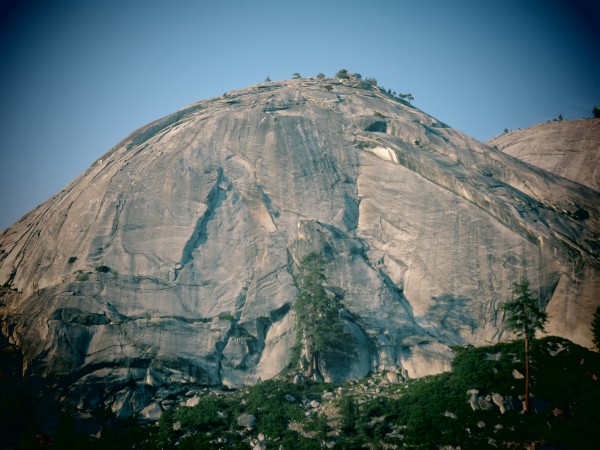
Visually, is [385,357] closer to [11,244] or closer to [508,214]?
[508,214]

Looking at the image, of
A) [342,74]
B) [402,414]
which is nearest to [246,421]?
[402,414]

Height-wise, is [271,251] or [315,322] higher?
[271,251]

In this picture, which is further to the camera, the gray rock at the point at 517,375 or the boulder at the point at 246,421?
the gray rock at the point at 517,375

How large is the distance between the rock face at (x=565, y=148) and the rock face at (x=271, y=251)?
636 inches

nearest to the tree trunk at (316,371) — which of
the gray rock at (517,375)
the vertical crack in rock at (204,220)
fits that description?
the gray rock at (517,375)

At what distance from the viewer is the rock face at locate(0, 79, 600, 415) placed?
41719mm

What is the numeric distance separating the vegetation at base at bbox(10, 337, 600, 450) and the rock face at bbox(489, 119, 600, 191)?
42.1 meters

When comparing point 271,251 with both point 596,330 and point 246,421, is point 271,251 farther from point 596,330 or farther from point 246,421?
point 596,330

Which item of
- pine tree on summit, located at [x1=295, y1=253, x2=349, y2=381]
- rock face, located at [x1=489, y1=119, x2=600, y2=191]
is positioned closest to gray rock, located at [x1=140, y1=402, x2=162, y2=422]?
pine tree on summit, located at [x1=295, y1=253, x2=349, y2=381]

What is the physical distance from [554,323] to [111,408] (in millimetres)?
40328

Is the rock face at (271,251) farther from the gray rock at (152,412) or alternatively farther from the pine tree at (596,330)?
the gray rock at (152,412)

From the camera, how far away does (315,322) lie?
4166 centimetres

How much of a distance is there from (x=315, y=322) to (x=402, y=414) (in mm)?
10808

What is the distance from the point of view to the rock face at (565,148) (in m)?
71.8
